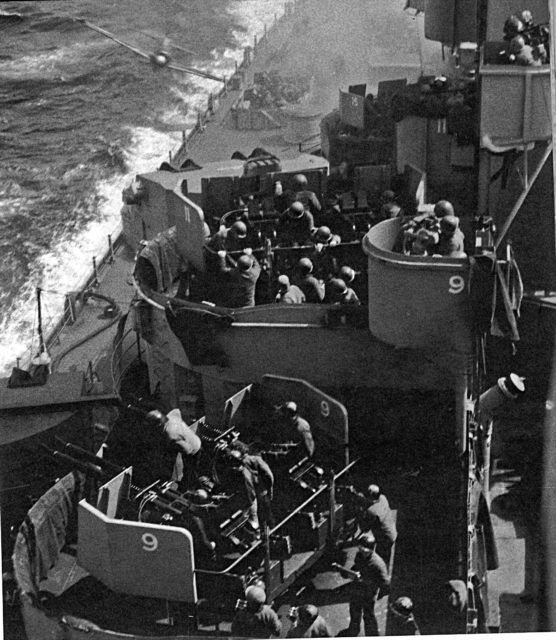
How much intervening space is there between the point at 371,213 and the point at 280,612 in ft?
17.1

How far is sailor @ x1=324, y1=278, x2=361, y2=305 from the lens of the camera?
1182 centimetres

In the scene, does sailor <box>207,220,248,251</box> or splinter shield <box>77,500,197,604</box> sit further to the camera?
sailor <box>207,220,248,251</box>

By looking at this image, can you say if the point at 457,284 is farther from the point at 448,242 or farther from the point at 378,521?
the point at 378,521

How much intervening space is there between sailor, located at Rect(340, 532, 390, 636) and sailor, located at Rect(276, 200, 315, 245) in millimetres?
3825

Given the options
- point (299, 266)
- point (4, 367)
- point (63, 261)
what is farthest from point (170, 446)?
point (63, 261)

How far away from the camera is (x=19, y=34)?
26.4 m

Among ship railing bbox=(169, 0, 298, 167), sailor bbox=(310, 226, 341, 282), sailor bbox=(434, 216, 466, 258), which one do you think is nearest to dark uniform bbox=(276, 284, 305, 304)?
sailor bbox=(310, 226, 341, 282)

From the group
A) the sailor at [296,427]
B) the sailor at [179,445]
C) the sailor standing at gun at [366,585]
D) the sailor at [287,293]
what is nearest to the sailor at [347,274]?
the sailor at [287,293]

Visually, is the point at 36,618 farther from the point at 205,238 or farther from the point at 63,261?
the point at 63,261

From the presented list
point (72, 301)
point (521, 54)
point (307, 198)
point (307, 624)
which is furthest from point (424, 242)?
point (72, 301)

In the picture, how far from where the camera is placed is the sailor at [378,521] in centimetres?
1045

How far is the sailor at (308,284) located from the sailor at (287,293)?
0.06 metres

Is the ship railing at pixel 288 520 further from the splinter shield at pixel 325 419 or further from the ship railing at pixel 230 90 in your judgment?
the ship railing at pixel 230 90

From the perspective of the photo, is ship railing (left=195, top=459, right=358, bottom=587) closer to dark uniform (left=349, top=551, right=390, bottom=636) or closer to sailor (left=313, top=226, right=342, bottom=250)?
dark uniform (left=349, top=551, right=390, bottom=636)
